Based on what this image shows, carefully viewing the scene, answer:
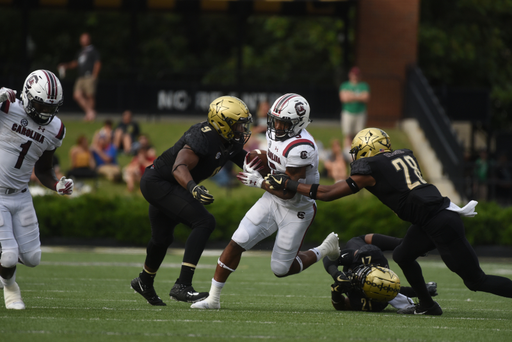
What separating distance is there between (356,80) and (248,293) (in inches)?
373

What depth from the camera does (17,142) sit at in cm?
616

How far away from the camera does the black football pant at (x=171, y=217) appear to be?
6293mm

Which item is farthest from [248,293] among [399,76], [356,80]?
[399,76]

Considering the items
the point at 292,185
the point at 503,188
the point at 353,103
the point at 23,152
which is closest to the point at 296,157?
the point at 292,185

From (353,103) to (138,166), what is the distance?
5.39 meters

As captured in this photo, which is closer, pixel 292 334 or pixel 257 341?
pixel 257 341

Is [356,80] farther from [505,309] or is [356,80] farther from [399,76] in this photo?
[505,309]

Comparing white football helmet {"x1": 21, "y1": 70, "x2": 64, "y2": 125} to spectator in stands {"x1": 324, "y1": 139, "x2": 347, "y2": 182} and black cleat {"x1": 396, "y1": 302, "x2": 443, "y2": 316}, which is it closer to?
black cleat {"x1": 396, "y1": 302, "x2": 443, "y2": 316}

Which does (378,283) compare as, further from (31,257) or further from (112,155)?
(112,155)

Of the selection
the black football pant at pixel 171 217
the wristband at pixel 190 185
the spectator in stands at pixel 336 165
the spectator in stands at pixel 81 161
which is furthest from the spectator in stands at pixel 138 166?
the wristband at pixel 190 185

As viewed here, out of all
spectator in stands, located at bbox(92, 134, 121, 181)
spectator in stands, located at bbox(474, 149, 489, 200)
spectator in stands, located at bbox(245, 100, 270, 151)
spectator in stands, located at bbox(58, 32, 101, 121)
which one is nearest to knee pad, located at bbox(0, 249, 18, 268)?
spectator in stands, located at bbox(245, 100, 270, 151)

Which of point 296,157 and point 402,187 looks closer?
point 402,187

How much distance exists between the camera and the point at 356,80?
54.0ft

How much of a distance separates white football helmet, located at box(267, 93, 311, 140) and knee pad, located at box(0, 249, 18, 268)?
2556 mm
